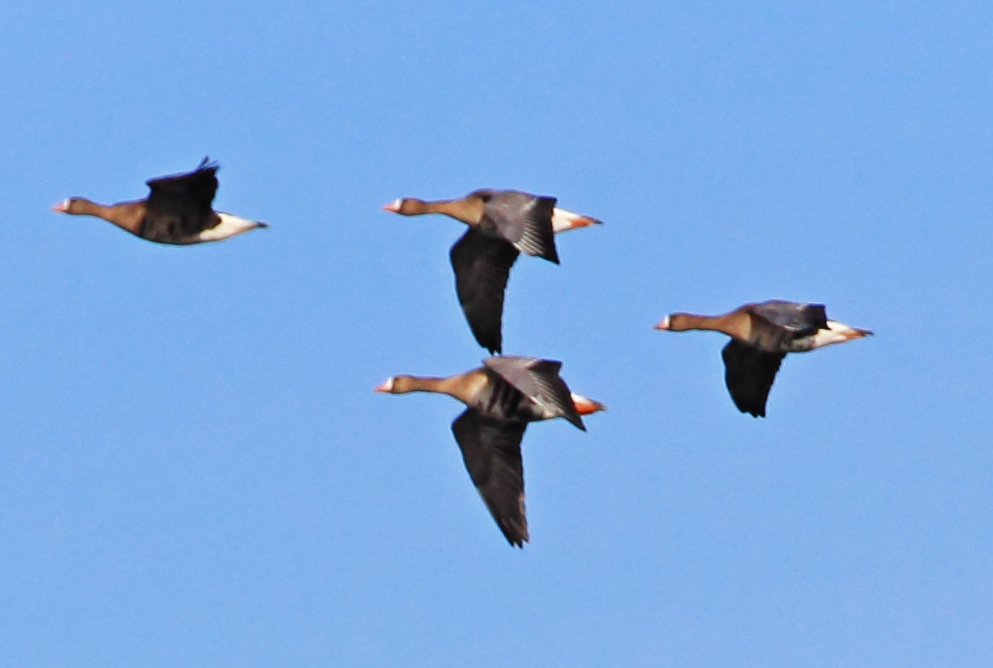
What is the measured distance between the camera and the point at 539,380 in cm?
3228

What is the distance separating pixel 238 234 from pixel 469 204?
10.7 feet

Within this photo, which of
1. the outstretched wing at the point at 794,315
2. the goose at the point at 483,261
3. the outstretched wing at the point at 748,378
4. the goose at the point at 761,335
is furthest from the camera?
the outstretched wing at the point at 748,378

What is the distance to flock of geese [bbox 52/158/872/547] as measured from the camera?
32.8 m

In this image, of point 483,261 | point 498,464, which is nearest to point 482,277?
point 483,261

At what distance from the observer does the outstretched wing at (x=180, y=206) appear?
1310 inches

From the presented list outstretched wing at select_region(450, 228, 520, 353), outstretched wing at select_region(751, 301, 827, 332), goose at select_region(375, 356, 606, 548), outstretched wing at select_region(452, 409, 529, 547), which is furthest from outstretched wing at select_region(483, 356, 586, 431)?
outstretched wing at select_region(751, 301, 827, 332)

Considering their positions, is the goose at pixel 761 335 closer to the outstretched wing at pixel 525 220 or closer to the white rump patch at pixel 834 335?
the white rump patch at pixel 834 335

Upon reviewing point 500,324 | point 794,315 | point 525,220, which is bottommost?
point 500,324

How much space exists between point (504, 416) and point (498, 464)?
71 centimetres

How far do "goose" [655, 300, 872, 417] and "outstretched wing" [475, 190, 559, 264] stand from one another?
3.04 m

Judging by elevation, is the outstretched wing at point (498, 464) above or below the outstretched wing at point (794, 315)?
below

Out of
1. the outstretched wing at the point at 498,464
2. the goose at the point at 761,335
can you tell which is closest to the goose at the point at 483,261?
the outstretched wing at the point at 498,464

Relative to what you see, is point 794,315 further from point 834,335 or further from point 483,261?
point 483,261

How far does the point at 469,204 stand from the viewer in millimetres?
35875
